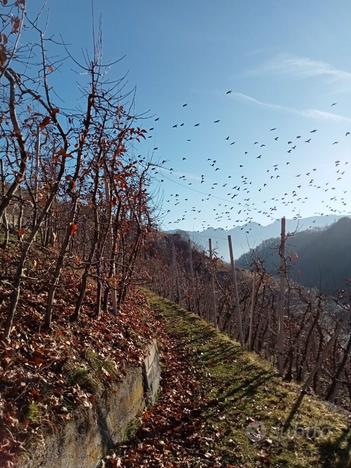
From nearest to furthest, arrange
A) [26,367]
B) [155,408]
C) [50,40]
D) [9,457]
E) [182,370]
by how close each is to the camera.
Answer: [9,457], [26,367], [50,40], [155,408], [182,370]

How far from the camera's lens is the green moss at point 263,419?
6703 mm

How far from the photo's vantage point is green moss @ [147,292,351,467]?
6703 mm

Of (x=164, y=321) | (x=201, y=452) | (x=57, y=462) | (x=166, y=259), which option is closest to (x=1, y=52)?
(x=57, y=462)

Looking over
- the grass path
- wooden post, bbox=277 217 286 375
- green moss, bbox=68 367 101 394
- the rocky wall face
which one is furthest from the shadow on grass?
wooden post, bbox=277 217 286 375

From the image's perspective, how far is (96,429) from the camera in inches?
209

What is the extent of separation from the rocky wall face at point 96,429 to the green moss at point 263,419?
1390 mm

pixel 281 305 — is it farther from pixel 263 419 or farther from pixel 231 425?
pixel 231 425

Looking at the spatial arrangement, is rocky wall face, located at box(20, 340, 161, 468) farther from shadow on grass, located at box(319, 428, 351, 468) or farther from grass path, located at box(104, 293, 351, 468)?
shadow on grass, located at box(319, 428, 351, 468)

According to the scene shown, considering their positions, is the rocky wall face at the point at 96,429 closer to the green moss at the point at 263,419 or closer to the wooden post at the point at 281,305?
the green moss at the point at 263,419

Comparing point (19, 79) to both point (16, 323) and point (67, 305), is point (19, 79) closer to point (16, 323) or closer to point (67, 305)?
point (16, 323)

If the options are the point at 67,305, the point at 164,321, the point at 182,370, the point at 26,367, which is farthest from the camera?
the point at 164,321

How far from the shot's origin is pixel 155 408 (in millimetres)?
7773

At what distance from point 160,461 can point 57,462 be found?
1.99m

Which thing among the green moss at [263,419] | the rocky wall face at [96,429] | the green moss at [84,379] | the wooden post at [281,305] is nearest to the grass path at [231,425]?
the green moss at [263,419]
